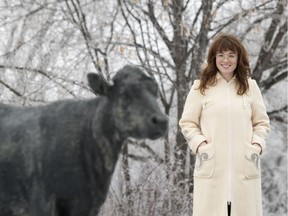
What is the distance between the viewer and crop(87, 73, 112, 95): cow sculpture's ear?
7.50ft

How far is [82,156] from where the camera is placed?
93.6 inches

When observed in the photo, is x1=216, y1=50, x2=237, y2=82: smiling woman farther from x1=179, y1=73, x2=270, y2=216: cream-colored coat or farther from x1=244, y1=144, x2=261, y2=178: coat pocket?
x1=244, y1=144, x2=261, y2=178: coat pocket

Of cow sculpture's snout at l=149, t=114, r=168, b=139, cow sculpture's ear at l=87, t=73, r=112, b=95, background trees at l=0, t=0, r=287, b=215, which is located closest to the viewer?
cow sculpture's snout at l=149, t=114, r=168, b=139

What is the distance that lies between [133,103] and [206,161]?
130 centimetres

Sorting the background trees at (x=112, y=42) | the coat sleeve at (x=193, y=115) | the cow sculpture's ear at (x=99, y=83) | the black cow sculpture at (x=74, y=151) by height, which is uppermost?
the background trees at (x=112, y=42)

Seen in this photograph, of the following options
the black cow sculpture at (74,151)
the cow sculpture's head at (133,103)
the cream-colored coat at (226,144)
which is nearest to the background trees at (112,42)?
the cream-colored coat at (226,144)

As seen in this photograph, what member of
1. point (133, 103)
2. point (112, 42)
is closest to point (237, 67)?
point (133, 103)

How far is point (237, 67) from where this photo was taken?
3447 millimetres

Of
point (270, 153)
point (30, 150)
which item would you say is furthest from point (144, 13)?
point (30, 150)

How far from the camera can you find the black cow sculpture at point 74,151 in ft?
7.52

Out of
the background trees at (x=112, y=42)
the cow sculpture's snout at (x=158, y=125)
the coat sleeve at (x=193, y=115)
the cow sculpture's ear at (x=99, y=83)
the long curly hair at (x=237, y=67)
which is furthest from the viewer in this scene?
the background trees at (x=112, y=42)

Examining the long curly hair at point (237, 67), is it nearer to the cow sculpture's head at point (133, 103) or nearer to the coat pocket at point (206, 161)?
the coat pocket at point (206, 161)

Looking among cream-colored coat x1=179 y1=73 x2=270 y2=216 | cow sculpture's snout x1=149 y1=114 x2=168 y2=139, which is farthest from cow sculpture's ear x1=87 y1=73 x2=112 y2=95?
cream-colored coat x1=179 y1=73 x2=270 y2=216

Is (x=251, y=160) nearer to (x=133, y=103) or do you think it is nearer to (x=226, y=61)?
→ (x=226, y=61)
